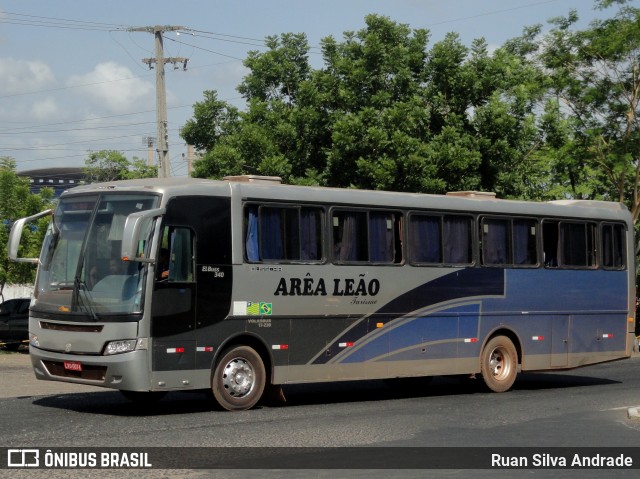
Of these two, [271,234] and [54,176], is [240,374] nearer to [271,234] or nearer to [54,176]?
[271,234]

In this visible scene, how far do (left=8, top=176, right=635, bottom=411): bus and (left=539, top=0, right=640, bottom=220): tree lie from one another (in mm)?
14477

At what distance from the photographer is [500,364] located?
2159 cm

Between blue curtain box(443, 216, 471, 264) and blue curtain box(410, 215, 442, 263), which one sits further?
blue curtain box(443, 216, 471, 264)

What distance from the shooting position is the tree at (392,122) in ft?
109

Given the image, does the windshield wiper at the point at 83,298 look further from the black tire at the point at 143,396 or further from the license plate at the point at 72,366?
the black tire at the point at 143,396

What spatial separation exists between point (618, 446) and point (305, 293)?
599 centimetres

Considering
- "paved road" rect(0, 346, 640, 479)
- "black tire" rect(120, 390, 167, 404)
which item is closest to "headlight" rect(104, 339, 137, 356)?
"paved road" rect(0, 346, 640, 479)

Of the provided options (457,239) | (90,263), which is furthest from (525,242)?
(90,263)

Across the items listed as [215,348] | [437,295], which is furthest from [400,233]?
[215,348]

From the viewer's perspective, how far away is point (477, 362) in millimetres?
20984

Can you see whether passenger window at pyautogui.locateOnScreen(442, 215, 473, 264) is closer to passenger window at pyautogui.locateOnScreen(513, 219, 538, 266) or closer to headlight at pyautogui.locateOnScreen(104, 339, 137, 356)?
passenger window at pyautogui.locateOnScreen(513, 219, 538, 266)

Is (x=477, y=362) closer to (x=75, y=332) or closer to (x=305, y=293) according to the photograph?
(x=305, y=293)

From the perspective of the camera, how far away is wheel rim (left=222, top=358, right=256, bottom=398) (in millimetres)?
16922

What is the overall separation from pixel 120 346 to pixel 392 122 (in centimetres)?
1879
